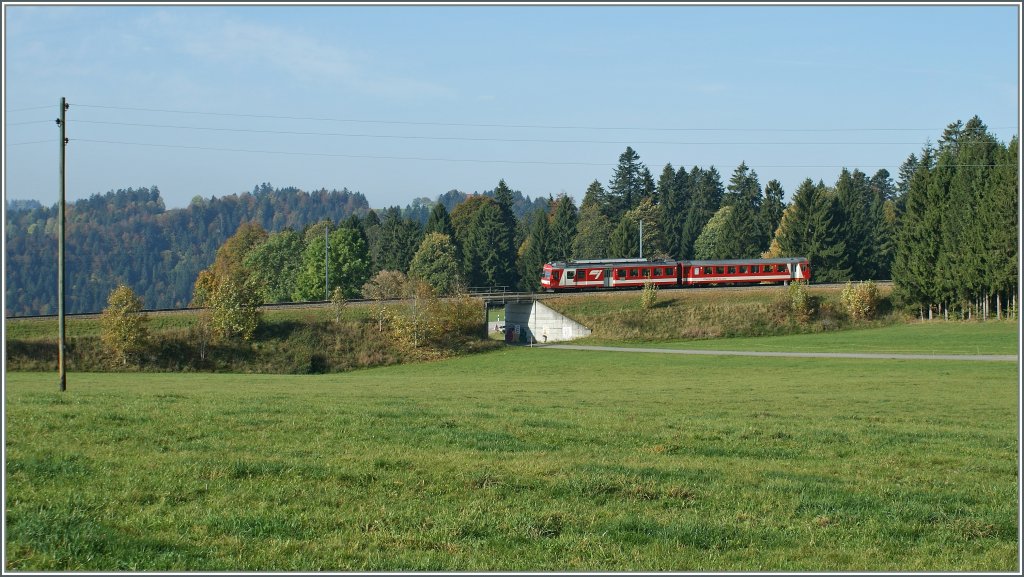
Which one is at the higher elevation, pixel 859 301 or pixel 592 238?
pixel 592 238

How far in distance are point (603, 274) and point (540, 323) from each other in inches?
350

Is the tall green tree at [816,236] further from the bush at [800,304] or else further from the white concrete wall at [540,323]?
the white concrete wall at [540,323]

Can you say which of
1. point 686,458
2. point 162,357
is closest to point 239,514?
point 686,458

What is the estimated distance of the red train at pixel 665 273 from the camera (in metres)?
85.1

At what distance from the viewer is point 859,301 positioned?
79.6 meters

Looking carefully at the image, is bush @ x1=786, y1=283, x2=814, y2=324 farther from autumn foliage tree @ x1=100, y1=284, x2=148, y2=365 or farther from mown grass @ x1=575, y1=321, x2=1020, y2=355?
autumn foliage tree @ x1=100, y1=284, x2=148, y2=365

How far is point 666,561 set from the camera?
923cm

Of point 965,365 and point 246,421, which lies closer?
point 246,421

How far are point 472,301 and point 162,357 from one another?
24.9 meters

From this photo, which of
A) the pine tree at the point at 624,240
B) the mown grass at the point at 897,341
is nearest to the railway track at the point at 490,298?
the mown grass at the point at 897,341

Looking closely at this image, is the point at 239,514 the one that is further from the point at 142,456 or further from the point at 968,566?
the point at 968,566

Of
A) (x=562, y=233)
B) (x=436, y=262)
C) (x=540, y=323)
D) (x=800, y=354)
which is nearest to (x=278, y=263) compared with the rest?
(x=436, y=262)

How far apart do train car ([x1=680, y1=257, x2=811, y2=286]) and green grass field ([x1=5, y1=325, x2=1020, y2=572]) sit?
2646 inches

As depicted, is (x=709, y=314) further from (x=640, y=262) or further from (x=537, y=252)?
(x=537, y=252)
